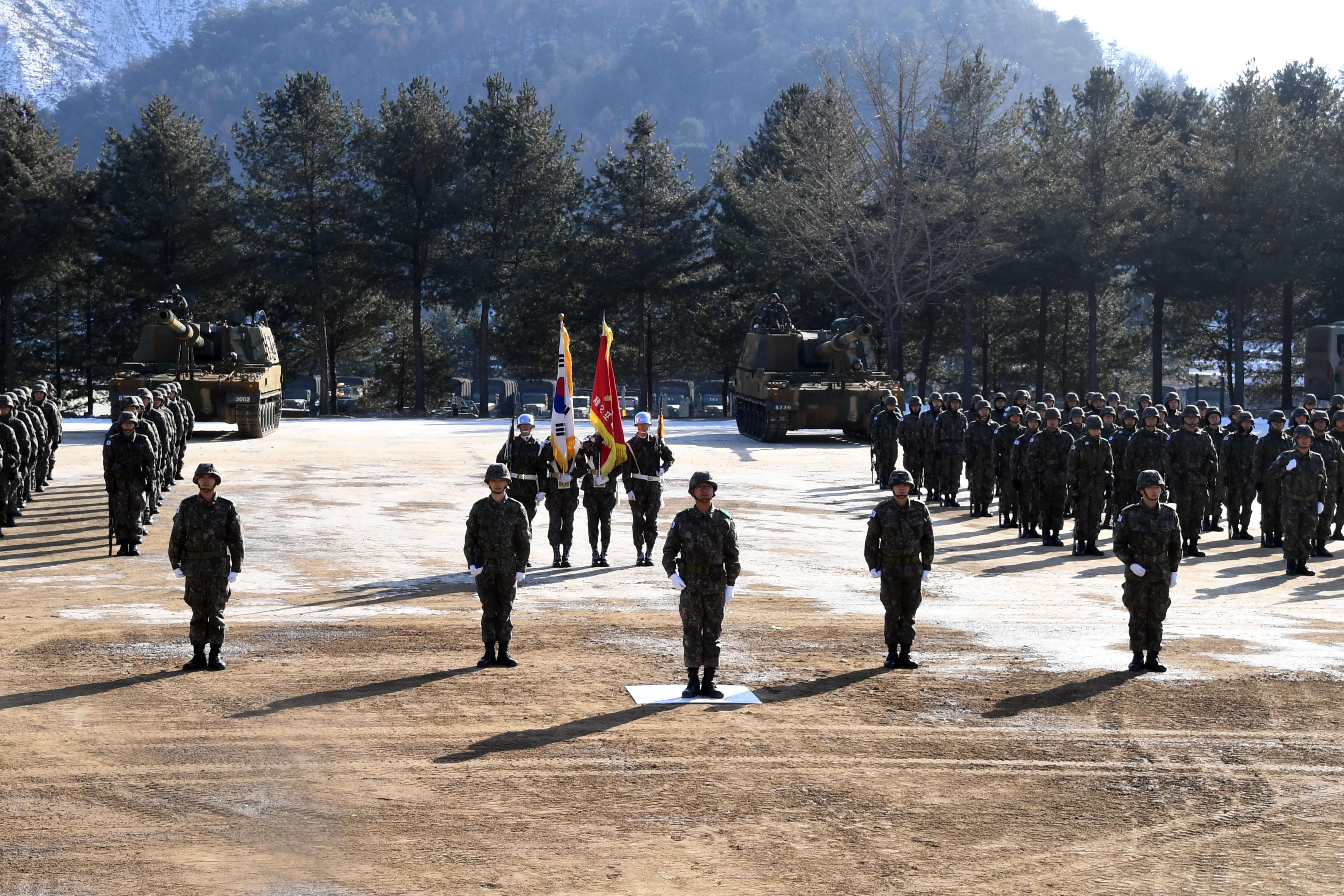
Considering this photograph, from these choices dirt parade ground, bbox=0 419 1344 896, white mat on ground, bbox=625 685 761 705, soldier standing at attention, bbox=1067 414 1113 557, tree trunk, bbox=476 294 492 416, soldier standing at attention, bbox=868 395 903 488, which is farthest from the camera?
tree trunk, bbox=476 294 492 416

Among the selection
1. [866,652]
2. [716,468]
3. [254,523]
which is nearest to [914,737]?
[866,652]

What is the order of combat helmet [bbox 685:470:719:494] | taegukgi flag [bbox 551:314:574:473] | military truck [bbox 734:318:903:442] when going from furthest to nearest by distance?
military truck [bbox 734:318:903:442] < taegukgi flag [bbox 551:314:574:473] < combat helmet [bbox 685:470:719:494]

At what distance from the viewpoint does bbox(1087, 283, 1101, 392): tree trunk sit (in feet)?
167

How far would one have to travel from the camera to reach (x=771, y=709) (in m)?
10.7

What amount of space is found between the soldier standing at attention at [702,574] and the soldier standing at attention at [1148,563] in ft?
10.8

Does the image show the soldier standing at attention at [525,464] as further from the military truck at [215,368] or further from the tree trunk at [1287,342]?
the tree trunk at [1287,342]

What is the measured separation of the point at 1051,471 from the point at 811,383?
18.5 m

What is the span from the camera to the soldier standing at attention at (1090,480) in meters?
Answer: 19.1

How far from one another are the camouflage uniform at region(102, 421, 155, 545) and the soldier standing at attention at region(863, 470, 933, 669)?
969 cm

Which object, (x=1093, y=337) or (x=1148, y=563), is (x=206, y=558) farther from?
(x=1093, y=337)

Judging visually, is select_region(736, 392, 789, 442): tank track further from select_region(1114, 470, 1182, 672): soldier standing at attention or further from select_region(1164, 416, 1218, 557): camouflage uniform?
select_region(1114, 470, 1182, 672): soldier standing at attention

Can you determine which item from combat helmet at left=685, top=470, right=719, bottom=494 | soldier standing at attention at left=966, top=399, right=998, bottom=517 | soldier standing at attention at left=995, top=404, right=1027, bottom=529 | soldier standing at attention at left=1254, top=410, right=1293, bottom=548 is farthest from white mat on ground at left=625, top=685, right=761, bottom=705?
soldier standing at attention at left=966, top=399, right=998, bottom=517

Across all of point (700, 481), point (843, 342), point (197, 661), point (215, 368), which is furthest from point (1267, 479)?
point (215, 368)

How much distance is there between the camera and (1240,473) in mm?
20844
